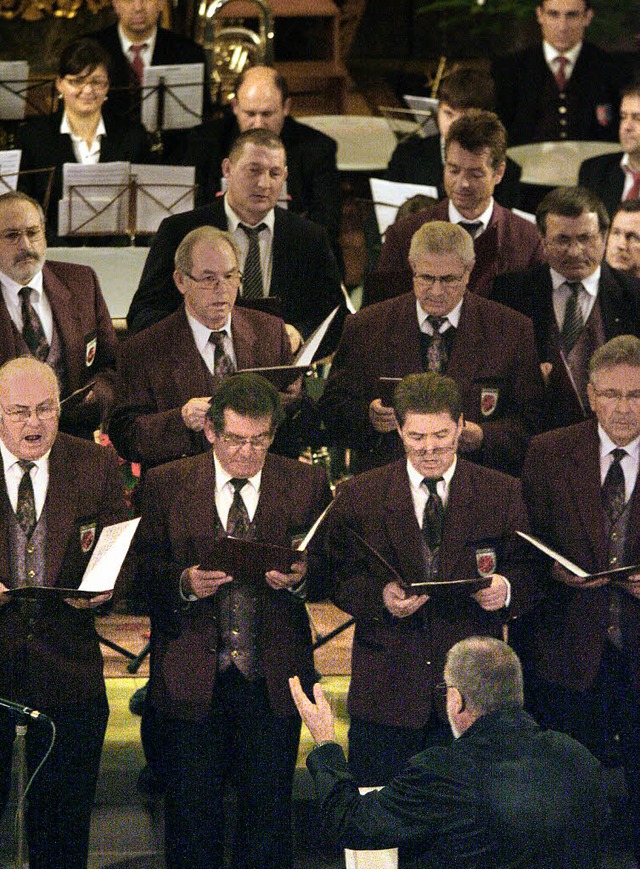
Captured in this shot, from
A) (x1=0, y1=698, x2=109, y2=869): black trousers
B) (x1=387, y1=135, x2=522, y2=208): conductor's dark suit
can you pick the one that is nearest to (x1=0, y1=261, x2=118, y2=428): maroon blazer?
(x1=0, y1=698, x2=109, y2=869): black trousers

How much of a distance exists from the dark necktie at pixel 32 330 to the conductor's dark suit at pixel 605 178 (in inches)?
114

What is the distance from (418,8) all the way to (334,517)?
6.82 meters

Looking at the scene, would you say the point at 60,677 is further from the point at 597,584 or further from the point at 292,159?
the point at 292,159

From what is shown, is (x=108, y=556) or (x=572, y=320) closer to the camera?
(x=108, y=556)

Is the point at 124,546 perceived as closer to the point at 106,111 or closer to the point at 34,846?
the point at 34,846

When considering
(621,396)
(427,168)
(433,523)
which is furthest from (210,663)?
(427,168)

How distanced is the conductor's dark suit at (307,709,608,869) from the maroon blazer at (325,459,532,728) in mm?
848

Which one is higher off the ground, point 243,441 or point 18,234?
point 18,234

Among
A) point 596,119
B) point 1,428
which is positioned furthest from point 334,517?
point 596,119

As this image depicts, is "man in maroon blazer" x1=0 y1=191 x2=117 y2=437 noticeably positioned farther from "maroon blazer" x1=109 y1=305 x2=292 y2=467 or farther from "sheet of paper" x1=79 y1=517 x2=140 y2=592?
"sheet of paper" x1=79 y1=517 x2=140 y2=592

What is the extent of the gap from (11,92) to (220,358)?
3.26 meters

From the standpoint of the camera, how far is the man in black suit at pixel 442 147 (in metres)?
7.36

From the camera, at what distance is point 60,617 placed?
5.22 m

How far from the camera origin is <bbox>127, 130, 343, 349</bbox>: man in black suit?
639 centimetres
